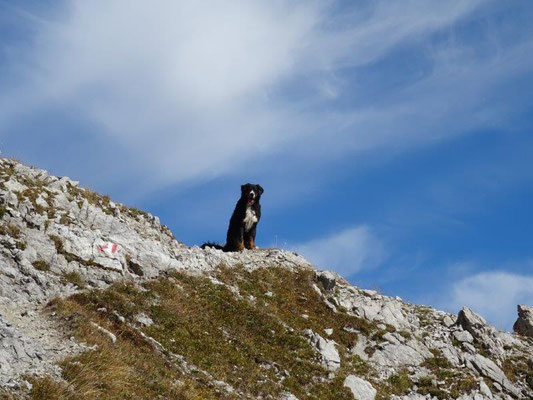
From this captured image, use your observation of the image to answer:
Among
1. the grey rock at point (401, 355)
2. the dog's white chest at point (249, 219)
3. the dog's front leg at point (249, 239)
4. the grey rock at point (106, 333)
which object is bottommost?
the grey rock at point (106, 333)

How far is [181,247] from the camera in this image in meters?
27.4

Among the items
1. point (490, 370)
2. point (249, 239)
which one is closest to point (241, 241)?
point (249, 239)

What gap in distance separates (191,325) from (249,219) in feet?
34.6

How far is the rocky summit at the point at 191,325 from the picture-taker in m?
14.9

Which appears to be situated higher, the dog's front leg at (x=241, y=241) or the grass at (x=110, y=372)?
the dog's front leg at (x=241, y=241)

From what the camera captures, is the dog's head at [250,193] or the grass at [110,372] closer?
the grass at [110,372]

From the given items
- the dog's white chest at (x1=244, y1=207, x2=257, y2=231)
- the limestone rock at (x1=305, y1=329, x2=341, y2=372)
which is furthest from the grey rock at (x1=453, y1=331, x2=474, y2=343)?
the dog's white chest at (x1=244, y1=207, x2=257, y2=231)

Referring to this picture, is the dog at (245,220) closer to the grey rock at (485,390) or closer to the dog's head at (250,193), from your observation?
the dog's head at (250,193)

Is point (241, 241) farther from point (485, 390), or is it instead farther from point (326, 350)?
point (485, 390)

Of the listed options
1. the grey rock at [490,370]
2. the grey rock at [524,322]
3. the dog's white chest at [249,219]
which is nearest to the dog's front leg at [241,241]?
the dog's white chest at [249,219]

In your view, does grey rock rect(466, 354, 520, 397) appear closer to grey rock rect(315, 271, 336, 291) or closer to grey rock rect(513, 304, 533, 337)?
grey rock rect(513, 304, 533, 337)

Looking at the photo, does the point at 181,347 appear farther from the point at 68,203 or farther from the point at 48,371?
the point at 68,203

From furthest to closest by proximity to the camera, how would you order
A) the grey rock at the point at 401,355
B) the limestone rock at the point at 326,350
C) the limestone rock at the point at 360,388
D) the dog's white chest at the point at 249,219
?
the dog's white chest at the point at 249,219
the grey rock at the point at 401,355
the limestone rock at the point at 326,350
the limestone rock at the point at 360,388

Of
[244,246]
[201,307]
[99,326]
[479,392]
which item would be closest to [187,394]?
[99,326]
